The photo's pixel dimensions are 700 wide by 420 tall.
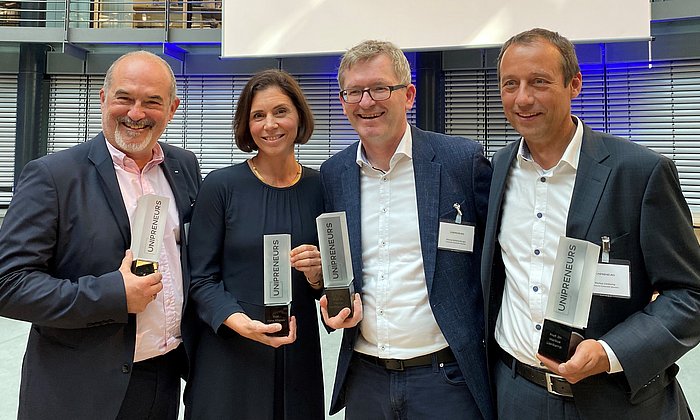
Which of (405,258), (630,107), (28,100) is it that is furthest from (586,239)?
(28,100)

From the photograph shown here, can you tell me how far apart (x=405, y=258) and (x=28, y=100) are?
7.44 meters

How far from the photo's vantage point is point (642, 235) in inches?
47.1

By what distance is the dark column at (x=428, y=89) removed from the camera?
6266 mm

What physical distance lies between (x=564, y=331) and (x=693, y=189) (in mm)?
5889

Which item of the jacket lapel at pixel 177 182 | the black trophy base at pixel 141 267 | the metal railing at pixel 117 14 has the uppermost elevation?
the metal railing at pixel 117 14

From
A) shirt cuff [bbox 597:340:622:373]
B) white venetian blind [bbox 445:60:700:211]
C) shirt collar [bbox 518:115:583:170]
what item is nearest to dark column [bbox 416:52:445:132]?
white venetian blind [bbox 445:60:700:211]

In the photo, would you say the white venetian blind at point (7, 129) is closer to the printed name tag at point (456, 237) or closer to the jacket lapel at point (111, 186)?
the jacket lapel at point (111, 186)

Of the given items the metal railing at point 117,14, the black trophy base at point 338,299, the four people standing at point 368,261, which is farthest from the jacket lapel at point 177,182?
the metal railing at point 117,14

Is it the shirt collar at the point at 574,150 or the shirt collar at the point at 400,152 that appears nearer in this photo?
the shirt collar at the point at 574,150

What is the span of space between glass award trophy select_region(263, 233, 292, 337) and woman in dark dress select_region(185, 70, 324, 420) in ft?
0.25

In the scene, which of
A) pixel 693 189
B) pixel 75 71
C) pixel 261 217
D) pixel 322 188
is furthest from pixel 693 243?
pixel 75 71

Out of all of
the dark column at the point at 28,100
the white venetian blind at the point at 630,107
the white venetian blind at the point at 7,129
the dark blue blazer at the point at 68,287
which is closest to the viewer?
the dark blue blazer at the point at 68,287

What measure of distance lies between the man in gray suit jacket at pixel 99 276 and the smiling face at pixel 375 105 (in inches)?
26.8

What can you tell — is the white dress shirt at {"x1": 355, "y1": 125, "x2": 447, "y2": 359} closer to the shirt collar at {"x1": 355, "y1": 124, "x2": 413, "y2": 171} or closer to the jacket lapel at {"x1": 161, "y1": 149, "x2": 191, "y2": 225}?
the shirt collar at {"x1": 355, "y1": 124, "x2": 413, "y2": 171}
